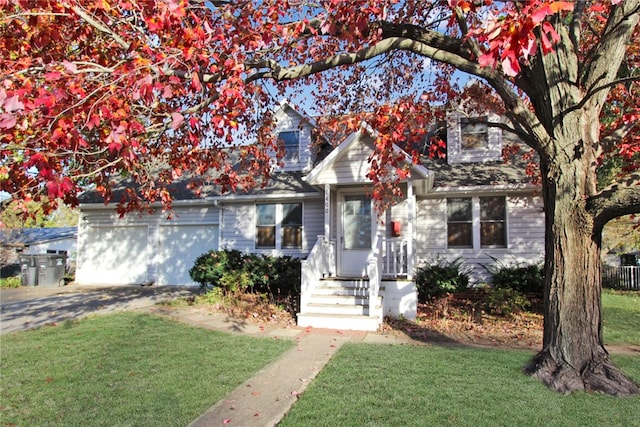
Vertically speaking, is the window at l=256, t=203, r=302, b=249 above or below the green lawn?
above

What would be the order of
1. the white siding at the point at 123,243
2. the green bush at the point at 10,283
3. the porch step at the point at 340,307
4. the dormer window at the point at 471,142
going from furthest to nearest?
the green bush at the point at 10,283 → the white siding at the point at 123,243 → the dormer window at the point at 471,142 → the porch step at the point at 340,307

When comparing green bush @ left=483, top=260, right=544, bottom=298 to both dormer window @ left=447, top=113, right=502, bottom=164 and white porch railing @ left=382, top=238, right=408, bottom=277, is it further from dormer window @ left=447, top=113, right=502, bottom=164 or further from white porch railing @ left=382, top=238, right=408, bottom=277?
dormer window @ left=447, top=113, right=502, bottom=164

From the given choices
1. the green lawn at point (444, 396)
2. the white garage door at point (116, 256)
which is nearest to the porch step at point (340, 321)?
the green lawn at point (444, 396)

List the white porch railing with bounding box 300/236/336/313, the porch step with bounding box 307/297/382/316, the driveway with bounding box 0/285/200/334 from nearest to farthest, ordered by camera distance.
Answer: the porch step with bounding box 307/297/382/316, the driveway with bounding box 0/285/200/334, the white porch railing with bounding box 300/236/336/313

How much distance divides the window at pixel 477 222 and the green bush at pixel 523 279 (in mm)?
1203

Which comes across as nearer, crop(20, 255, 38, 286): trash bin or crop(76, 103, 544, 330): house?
crop(76, 103, 544, 330): house

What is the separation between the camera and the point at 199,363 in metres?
5.75

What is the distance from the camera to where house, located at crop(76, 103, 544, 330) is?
381 inches

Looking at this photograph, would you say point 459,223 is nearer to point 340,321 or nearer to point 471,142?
point 471,142

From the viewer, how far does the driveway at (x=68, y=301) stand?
8.98m

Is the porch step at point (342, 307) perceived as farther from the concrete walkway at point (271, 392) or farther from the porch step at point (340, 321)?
the concrete walkway at point (271, 392)

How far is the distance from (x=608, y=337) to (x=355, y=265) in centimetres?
581

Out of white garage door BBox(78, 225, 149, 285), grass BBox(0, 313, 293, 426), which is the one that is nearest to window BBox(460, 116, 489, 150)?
grass BBox(0, 313, 293, 426)

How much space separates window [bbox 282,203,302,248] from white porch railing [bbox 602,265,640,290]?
40.2 feet
